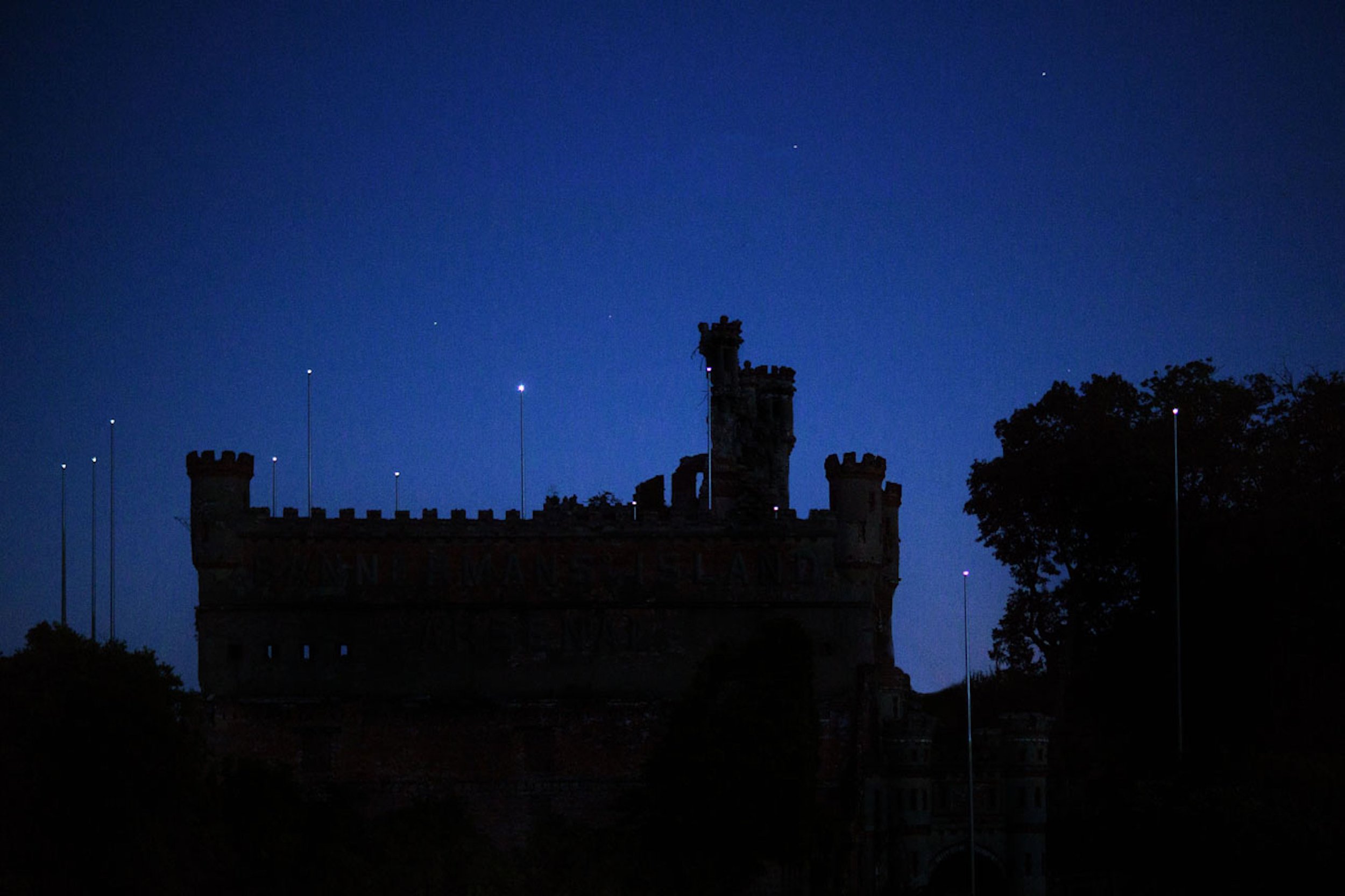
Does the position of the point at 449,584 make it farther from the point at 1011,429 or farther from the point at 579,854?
the point at 1011,429

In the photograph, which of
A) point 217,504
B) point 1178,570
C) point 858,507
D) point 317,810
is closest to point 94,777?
point 317,810

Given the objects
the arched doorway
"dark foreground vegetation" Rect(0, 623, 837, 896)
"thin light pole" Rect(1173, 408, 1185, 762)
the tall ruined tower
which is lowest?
the arched doorway

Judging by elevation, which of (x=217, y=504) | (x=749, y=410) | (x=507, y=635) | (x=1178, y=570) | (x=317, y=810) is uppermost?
(x=749, y=410)

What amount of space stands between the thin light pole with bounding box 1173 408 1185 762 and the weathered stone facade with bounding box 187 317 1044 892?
11.2m

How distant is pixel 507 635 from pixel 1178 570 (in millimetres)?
24621

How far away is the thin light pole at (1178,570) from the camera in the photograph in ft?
232

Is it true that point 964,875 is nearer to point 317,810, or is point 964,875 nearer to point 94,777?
point 317,810

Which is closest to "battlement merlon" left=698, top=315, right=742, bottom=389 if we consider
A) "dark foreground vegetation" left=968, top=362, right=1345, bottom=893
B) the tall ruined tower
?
Answer: the tall ruined tower

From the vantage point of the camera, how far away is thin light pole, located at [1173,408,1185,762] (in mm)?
70688

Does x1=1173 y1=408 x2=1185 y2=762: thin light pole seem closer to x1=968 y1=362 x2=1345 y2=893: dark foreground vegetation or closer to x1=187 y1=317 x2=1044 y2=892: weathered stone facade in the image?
x1=968 y1=362 x2=1345 y2=893: dark foreground vegetation

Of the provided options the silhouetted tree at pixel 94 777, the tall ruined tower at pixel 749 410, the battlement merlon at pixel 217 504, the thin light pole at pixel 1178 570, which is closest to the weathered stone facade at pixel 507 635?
the battlement merlon at pixel 217 504

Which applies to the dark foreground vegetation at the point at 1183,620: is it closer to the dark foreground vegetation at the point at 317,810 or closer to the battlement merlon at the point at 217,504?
the dark foreground vegetation at the point at 317,810

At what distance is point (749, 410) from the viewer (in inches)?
3497

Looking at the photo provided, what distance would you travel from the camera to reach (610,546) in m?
67.7
